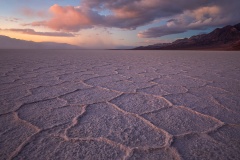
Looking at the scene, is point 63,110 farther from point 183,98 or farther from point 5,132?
point 183,98

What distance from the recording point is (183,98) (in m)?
1.42

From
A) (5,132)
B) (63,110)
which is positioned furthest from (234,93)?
(5,132)

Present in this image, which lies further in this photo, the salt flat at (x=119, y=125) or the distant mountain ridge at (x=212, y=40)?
the distant mountain ridge at (x=212, y=40)

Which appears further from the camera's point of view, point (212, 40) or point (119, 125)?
point (212, 40)

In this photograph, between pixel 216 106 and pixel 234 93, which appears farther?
pixel 234 93

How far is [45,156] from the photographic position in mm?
693

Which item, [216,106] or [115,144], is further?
[216,106]

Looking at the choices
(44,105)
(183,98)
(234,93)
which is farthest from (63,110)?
(234,93)

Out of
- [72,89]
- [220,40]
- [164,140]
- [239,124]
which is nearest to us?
[164,140]

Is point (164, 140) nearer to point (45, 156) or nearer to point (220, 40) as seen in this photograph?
point (45, 156)

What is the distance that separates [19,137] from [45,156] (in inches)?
8.9

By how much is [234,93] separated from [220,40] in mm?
62673

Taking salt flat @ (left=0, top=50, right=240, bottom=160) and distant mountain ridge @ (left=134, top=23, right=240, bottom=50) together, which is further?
distant mountain ridge @ (left=134, top=23, right=240, bottom=50)

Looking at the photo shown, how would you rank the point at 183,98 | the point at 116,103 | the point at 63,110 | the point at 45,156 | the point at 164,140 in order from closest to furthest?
the point at 45,156 < the point at 164,140 < the point at 63,110 < the point at 116,103 < the point at 183,98
